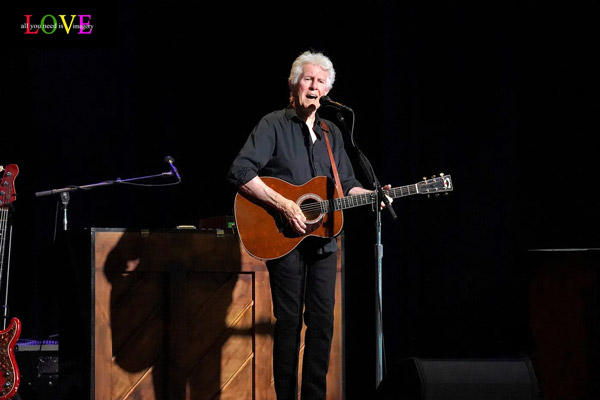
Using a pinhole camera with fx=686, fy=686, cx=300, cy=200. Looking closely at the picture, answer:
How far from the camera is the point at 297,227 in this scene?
327cm

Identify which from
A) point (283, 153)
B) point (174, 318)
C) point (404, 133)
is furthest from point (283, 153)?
point (404, 133)

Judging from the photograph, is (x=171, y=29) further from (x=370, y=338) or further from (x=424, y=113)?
(x=370, y=338)

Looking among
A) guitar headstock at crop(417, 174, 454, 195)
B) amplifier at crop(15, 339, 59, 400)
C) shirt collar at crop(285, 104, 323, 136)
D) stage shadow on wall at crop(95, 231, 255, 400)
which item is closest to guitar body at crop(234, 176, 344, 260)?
shirt collar at crop(285, 104, 323, 136)

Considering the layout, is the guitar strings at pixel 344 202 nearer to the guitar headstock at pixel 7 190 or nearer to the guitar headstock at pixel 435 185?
the guitar headstock at pixel 435 185

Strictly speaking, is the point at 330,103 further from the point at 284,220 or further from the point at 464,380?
the point at 464,380

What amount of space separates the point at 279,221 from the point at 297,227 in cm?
11

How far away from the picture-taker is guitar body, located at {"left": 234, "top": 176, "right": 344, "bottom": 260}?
329 cm

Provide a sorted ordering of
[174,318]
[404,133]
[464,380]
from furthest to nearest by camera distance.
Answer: [404,133] → [174,318] → [464,380]

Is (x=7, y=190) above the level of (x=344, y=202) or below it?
above

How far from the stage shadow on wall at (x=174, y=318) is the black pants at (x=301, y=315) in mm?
664

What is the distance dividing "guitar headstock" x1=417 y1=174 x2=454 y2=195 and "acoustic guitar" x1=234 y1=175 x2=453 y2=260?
0.16 m

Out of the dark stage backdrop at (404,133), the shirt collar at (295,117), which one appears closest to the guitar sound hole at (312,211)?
the shirt collar at (295,117)

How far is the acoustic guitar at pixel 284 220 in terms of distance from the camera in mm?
3297

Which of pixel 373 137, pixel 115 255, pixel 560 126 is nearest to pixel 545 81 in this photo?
pixel 560 126
